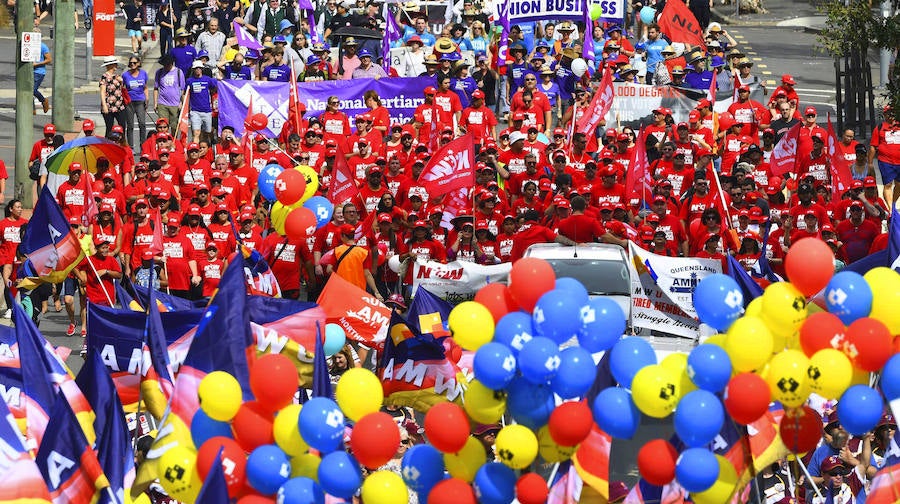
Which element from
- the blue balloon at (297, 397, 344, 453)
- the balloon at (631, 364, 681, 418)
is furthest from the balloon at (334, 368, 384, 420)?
the balloon at (631, 364, 681, 418)

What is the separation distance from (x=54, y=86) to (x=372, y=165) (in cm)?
960

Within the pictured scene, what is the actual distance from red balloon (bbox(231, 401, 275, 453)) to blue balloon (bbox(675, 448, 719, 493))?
102 inches

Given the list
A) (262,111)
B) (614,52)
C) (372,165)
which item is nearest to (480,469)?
(372,165)

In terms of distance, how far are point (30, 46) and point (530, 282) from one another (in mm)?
14999

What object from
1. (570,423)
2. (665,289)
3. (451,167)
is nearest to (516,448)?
(570,423)

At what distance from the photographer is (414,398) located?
14156 millimetres

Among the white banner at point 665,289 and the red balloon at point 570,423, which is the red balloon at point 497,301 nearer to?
the red balloon at point 570,423

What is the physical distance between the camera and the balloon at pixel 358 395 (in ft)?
37.1

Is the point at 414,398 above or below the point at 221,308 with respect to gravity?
below

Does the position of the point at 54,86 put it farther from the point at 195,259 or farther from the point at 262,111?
the point at 195,259

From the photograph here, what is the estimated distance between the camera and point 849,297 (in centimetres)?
1112

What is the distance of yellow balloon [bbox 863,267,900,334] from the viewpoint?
11.2 meters

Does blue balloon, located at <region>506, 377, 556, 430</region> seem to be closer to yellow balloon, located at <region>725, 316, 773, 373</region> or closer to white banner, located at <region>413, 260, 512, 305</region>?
yellow balloon, located at <region>725, 316, 773, 373</region>

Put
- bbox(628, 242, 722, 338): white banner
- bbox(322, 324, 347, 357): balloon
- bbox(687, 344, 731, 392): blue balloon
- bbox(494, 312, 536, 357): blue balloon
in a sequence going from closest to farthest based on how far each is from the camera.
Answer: bbox(687, 344, 731, 392): blue balloon
bbox(494, 312, 536, 357): blue balloon
bbox(322, 324, 347, 357): balloon
bbox(628, 242, 722, 338): white banner
